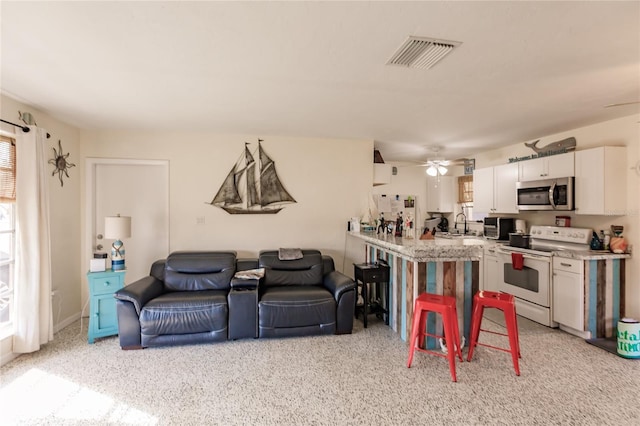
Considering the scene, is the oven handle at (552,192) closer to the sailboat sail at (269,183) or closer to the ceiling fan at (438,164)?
the ceiling fan at (438,164)

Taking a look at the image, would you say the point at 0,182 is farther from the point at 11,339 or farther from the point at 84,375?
the point at 84,375

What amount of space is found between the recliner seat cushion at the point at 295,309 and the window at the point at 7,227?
2342 mm

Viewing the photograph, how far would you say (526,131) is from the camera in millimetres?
4070

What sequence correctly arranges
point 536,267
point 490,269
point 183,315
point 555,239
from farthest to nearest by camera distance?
point 490,269, point 555,239, point 536,267, point 183,315

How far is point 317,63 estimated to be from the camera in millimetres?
2242

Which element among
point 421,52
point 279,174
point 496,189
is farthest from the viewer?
point 496,189

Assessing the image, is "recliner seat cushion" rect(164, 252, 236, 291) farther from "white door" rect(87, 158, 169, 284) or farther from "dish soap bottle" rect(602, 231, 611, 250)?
"dish soap bottle" rect(602, 231, 611, 250)

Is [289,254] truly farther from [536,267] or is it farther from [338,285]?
[536,267]

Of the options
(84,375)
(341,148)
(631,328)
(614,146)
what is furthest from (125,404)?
(614,146)

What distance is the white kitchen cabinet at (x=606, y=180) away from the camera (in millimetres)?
3457

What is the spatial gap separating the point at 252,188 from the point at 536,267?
377cm

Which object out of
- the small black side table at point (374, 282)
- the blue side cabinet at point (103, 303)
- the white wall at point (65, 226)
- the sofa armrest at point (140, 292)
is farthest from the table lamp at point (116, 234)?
the small black side table at point (374, 282)

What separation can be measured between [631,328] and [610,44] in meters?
2.57

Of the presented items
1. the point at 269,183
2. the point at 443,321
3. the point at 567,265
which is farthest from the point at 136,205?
the point at 567,265
